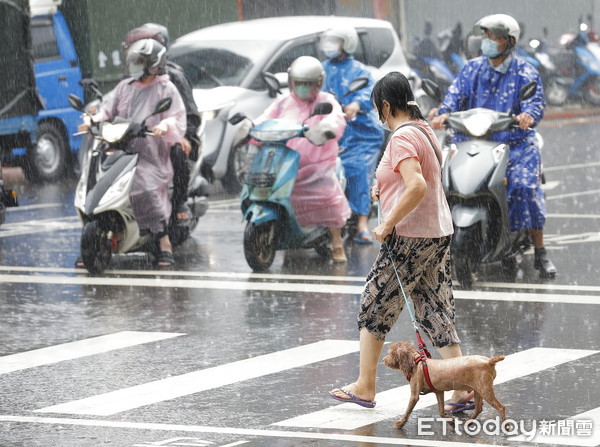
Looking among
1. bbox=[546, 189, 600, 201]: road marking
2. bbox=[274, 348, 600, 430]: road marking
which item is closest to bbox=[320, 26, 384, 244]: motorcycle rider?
bbox=[546, 189, 600, 201]: road marking

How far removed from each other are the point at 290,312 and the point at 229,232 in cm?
467

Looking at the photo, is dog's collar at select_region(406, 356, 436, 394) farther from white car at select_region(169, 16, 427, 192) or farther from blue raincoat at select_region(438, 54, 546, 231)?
white car at select_region(169, 16, 427, 192)

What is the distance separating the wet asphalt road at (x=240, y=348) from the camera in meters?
7.23

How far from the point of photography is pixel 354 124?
1461cm

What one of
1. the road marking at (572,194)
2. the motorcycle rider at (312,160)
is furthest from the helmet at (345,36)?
the road marking at (572,194)

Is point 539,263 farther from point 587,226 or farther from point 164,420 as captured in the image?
point 164,420

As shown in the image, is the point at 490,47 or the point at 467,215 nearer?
the point at 467,215

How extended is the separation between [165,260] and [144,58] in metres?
1.72

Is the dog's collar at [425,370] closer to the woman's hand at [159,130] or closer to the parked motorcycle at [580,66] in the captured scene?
the woman's hand at [159,130]

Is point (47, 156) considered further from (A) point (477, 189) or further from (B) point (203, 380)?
(B) point (203, 380)

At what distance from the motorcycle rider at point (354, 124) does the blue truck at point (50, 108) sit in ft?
22.6

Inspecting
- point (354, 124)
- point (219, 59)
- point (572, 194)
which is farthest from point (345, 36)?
point (219, 59)

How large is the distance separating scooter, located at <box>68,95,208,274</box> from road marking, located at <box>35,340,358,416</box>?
11.8 feet

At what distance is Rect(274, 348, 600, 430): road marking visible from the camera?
288 inches
